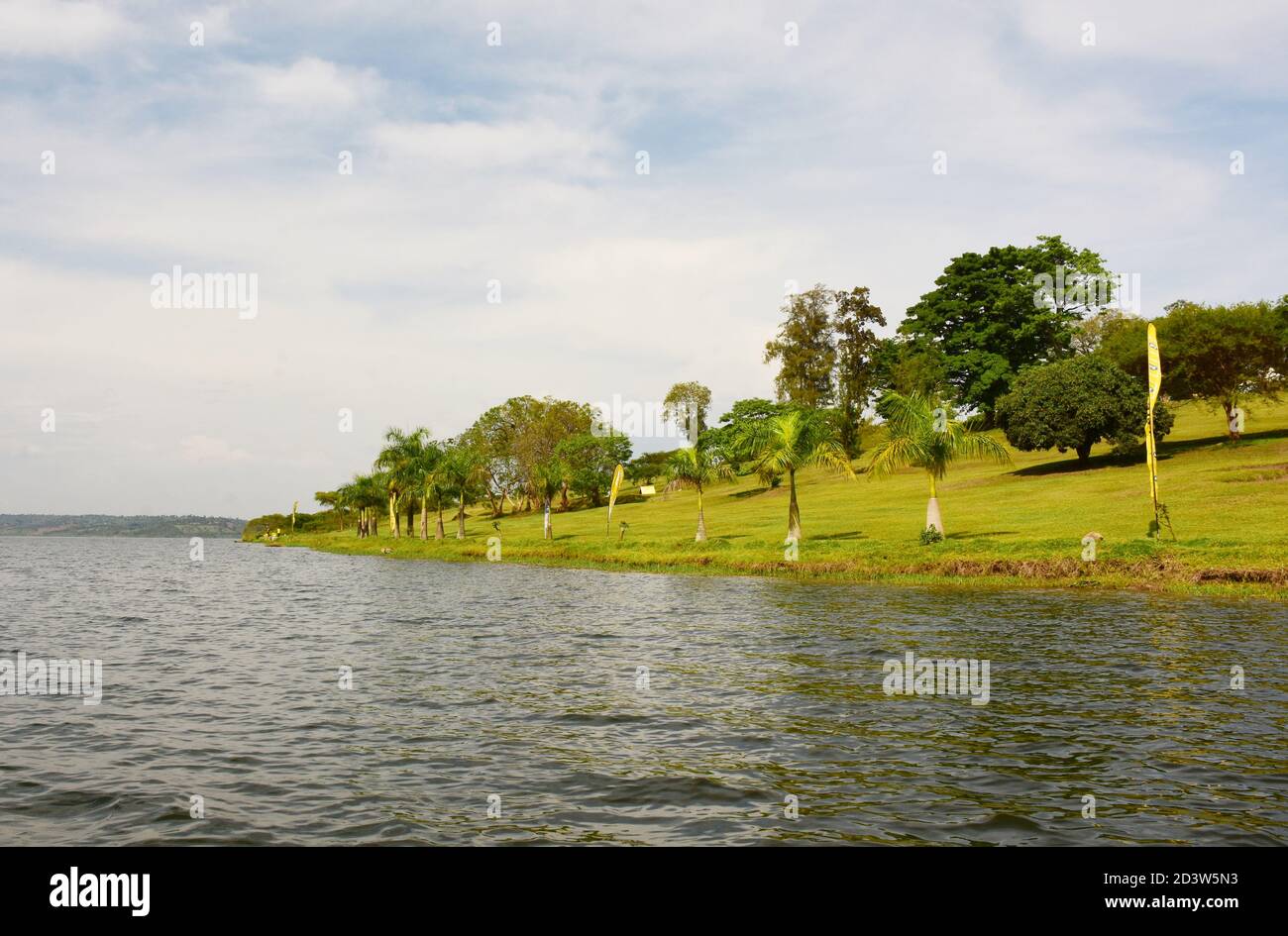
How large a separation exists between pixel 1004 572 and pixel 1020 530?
34.0ft

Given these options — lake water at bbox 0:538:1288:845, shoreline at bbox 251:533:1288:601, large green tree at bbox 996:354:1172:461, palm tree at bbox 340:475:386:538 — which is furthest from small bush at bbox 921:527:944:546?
palm tree at bbox 340:475:386:538

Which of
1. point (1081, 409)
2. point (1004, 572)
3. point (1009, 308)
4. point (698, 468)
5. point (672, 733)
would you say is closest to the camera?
point (672, 733)

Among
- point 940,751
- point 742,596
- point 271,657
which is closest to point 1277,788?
point 940,751

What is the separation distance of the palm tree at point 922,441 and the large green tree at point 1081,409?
23869 millimetres

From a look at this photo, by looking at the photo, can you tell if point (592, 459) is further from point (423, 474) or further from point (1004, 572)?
point (1004, 572)

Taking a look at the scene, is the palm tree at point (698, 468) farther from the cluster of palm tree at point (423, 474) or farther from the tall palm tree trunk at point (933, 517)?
the cluster of palm tree at point (423, 474)

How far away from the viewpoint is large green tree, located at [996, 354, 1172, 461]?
2753 inches

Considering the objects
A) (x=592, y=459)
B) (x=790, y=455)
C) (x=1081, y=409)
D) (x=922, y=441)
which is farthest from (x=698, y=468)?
(x=592, y=459)

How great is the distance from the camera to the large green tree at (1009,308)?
9106 centimetres

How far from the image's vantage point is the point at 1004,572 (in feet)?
129

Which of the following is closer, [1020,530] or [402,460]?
[1020,530]

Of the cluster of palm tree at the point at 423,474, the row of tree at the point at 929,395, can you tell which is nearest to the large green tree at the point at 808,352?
the row of tree at the point at 929,395

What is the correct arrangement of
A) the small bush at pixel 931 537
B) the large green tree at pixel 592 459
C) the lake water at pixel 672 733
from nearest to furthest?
1. the lake water at pixel 672 733
2. the small bush at pixel 931 537
3. the large green tree at pixel 592 459
